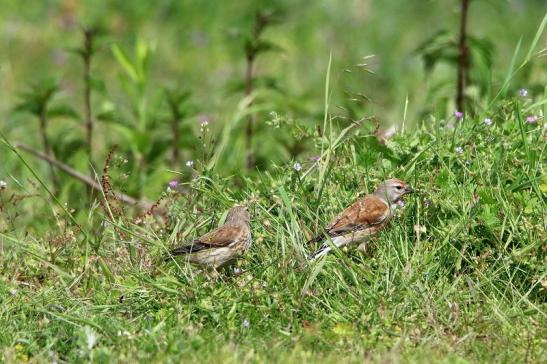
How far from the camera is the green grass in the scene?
5.79 metres

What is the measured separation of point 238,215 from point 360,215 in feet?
2.46

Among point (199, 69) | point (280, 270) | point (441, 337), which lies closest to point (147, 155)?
point (280, 270)

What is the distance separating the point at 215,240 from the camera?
6.79 meters

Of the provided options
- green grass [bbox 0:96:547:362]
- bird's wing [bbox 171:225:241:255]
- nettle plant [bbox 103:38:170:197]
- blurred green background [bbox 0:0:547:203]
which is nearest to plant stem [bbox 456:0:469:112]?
blurred green background [bbox 0:0:547:203]

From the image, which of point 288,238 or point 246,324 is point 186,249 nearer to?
point 288,238

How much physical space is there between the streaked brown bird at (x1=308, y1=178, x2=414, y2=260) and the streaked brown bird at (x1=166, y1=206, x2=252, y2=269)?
16.5 inches

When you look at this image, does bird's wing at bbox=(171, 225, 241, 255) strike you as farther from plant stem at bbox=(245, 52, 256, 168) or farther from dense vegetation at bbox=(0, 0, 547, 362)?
plant stem at bbox=(245, 52, 256, 168)

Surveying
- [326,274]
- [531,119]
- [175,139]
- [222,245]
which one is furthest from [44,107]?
[531,119]

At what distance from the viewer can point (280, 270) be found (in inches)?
246

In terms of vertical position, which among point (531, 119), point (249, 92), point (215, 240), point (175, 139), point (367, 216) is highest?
point (531, 119)

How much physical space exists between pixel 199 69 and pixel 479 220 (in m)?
9.04

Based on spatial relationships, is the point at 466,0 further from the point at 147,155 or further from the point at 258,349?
the point at 258,349

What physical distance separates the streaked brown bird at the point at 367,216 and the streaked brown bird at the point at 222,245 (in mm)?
418

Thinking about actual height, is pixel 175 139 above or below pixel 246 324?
below
